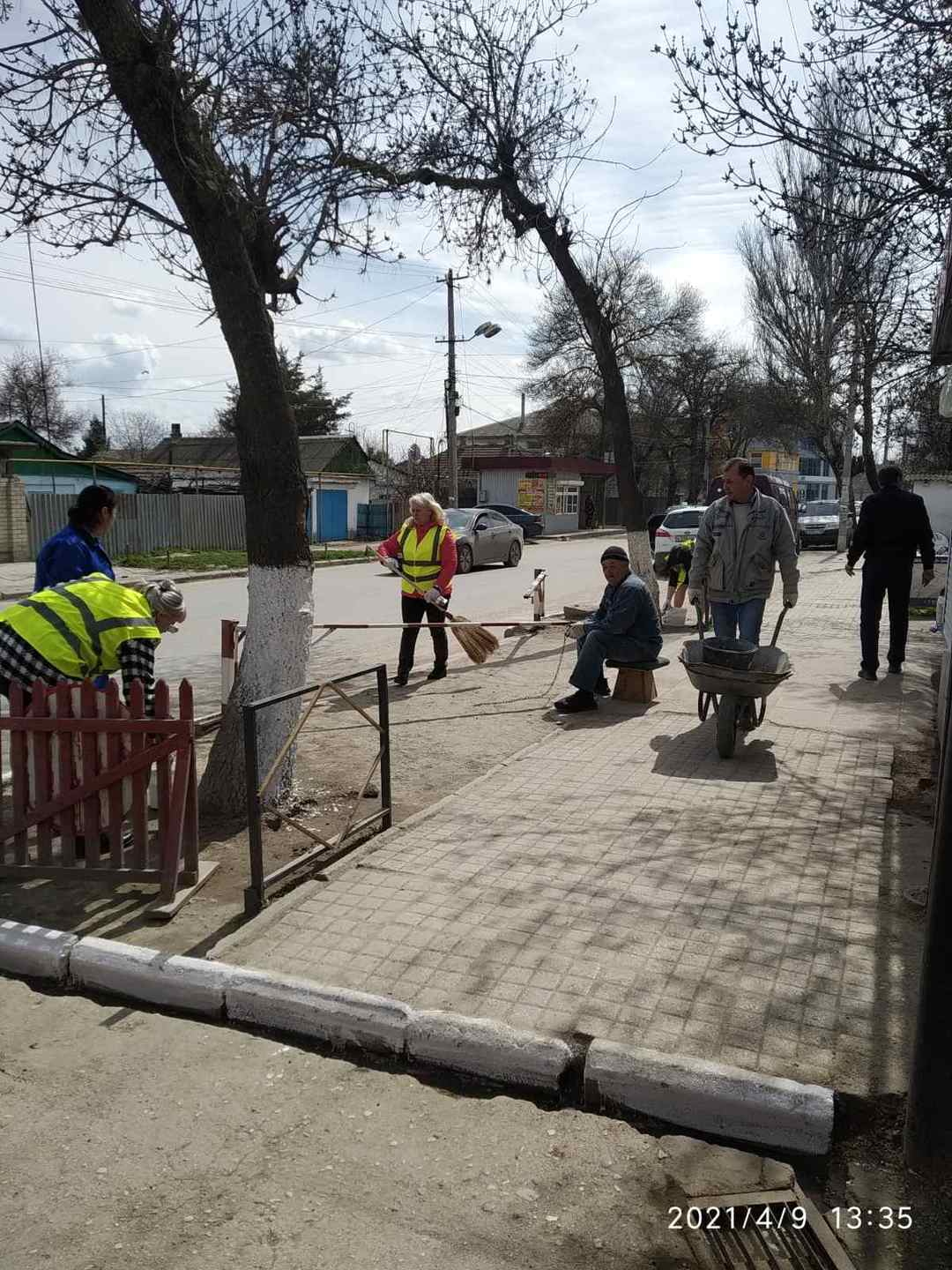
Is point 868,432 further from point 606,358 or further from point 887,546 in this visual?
point 887,546

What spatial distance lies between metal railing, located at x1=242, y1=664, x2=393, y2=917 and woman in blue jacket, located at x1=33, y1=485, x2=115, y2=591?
61.6 inches

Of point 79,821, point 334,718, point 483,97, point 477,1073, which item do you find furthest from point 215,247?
point 483,97

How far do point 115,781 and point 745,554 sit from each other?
15.4ft

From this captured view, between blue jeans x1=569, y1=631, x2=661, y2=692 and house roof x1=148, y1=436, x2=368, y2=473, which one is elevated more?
house roof x1=148, y1=436, x2=368, y2=473

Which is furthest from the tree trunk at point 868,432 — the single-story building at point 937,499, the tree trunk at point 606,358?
the tree trunk at point 606,358

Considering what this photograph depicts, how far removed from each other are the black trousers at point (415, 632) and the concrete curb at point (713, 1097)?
662 centimetres

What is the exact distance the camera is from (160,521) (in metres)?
28.1

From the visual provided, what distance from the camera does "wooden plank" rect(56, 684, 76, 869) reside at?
4477 mm

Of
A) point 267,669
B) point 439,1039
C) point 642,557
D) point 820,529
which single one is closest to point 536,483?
point 820,529

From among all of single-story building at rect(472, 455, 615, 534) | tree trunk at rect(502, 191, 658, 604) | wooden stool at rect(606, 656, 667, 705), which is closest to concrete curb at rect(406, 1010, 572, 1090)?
wooden stool at rect(606, 656, 667, 705)

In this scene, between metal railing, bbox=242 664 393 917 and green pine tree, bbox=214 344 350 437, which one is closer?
metal railing, bbox=242 664 393 917

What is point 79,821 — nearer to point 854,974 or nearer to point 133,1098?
point 133,1098

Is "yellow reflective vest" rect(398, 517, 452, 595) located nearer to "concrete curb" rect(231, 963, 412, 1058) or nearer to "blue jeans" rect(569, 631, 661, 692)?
"blue jeans" rect(569, 631, 661, 692)

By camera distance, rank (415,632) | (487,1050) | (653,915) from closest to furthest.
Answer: (487,1050), (653,915), (415,632)
